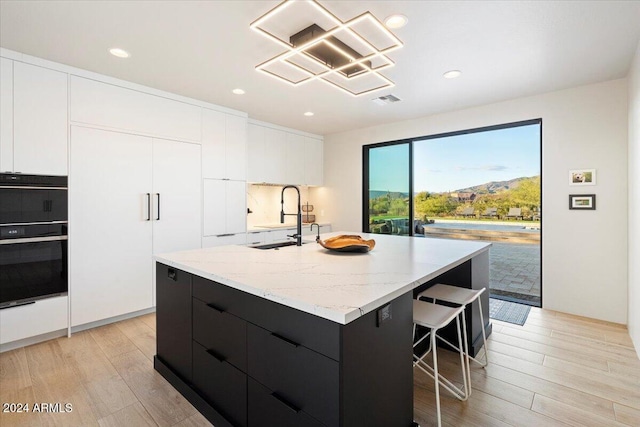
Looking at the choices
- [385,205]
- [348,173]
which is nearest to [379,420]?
[385,205]

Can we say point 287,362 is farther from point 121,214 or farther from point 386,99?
point 386,99

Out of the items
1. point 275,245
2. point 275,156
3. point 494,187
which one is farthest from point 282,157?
point 494,187

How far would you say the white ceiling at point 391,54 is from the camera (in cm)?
199

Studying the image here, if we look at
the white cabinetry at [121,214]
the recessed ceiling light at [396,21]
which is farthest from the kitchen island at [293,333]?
the recessed ceiling light at [396,21]

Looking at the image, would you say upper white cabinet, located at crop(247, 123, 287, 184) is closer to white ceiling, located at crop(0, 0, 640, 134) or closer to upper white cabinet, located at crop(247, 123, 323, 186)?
upper white cabinet, located at crop(247, 123, 323, 186)

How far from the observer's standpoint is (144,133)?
3.30m

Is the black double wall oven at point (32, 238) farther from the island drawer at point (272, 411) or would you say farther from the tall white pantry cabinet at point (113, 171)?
the island drawer at point (272, 411)

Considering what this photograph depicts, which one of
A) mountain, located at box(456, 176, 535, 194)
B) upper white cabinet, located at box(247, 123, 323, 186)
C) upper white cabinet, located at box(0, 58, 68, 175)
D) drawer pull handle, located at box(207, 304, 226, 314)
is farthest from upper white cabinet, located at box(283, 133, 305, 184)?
drawer pull handle, located at box(207, 304, 226, 314)

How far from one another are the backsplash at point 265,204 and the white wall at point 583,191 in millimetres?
3359

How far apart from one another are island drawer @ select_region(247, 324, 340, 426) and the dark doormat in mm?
2848

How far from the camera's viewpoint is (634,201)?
106 inches

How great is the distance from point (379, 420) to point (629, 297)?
10.4ft

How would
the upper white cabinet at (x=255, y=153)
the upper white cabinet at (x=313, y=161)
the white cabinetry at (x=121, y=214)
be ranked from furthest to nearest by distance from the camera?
the upper white cabinet at (x=313, y=161)
the upper white cabinet at (x=255, y=153)
the white cabinetry at (x=121, y=214)

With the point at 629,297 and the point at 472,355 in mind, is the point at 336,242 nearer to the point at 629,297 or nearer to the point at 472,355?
the point at 472,355
